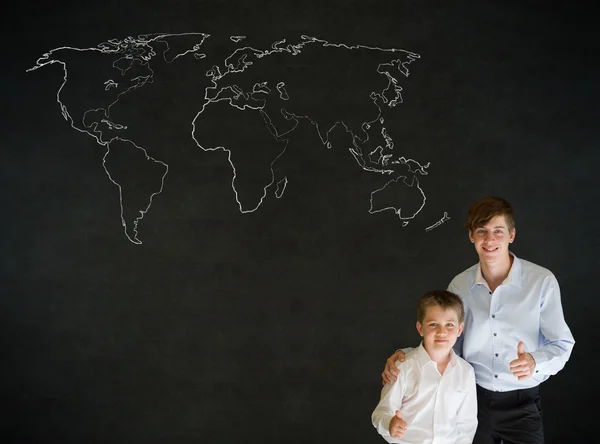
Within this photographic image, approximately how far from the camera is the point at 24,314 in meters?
3.13

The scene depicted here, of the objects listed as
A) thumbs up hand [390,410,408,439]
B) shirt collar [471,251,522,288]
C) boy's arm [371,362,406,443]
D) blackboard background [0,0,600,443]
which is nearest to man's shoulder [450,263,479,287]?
Answer: shirt collar [471,251,522,288]

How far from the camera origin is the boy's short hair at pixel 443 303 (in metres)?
2.03

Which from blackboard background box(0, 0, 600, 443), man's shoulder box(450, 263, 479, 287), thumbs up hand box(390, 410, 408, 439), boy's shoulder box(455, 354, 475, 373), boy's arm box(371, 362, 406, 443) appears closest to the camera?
thumbs up hand box(390, 410, 408, 439)

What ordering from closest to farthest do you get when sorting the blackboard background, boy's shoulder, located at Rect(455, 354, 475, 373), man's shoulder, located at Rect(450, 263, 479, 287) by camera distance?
1. boy's shoulder, located at Rect(455, 354, 475, 373)
2. man's shoulder, located at Rect(450, 263, 479, 287)
3. the blackboard background

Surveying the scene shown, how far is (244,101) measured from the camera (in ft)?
10.1

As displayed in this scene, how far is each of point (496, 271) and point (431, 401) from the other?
0.50 meters

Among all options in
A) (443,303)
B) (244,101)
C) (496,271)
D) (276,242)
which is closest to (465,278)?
(496,271)

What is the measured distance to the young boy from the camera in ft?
6.55

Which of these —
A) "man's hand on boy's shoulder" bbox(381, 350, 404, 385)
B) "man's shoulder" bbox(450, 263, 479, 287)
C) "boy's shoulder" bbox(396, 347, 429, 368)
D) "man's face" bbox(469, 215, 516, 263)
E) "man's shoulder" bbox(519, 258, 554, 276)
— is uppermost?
"man's face" bbox(469, 215, 516, 263)

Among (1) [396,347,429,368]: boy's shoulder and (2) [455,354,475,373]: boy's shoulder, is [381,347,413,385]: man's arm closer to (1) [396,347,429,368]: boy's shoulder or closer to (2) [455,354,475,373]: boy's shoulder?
(1) [396,347,429,368]: boy's shoulder

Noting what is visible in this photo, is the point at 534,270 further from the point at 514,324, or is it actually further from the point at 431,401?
the point at 431,401

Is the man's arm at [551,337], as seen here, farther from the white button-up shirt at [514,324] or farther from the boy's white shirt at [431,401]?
the boy's white shirt at [431,401]

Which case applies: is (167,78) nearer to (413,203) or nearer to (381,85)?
(381,85)

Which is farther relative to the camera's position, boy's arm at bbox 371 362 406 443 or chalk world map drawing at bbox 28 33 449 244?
chalk world map drawing at bbox 28 33 449 244
